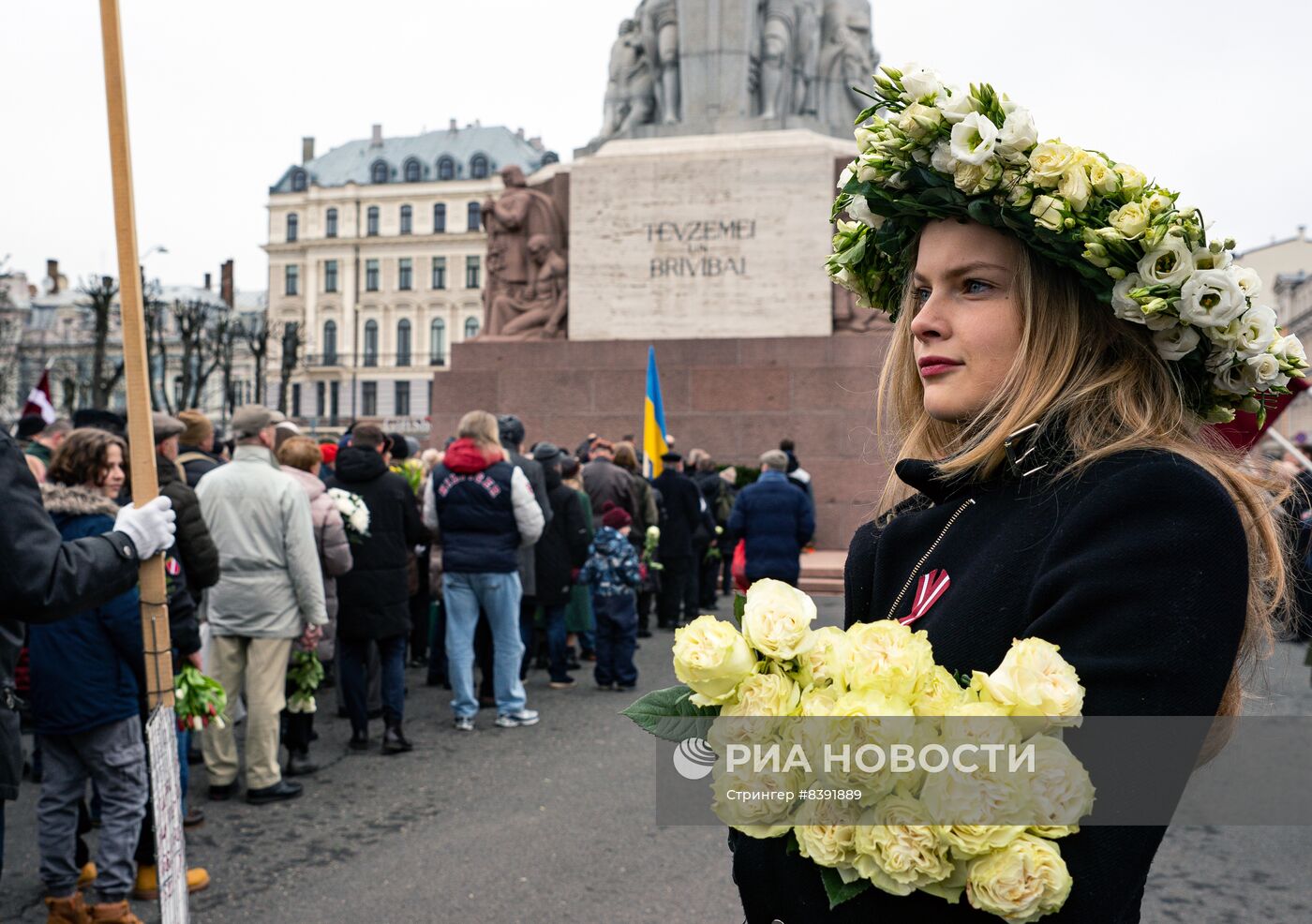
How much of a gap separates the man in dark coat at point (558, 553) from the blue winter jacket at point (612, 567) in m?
0.12

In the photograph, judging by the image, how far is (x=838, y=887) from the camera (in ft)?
4.78

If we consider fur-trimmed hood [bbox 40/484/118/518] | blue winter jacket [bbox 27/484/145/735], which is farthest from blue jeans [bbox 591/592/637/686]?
fur-trimmed hood [bbox 40/484/118/518]

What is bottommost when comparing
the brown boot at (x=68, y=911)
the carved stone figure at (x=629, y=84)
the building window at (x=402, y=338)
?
the brown boot at (x=68, y=911)

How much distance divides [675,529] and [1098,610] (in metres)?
10.5

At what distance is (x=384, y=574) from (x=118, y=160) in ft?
13.3

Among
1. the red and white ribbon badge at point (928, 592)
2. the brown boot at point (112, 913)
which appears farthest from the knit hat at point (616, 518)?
the red and white ribbon badge at point (928, 592)

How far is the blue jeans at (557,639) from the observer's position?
9336 millimetres

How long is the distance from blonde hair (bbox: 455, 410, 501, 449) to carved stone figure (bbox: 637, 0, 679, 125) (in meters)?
11.5

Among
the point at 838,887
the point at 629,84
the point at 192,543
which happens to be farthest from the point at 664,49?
the point at 838,887

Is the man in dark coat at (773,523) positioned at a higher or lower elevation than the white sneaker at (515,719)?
higher

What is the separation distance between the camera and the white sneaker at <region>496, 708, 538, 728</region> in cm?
792

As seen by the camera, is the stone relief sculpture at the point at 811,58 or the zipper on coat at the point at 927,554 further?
the stone relief sculpture at the point at 811,58

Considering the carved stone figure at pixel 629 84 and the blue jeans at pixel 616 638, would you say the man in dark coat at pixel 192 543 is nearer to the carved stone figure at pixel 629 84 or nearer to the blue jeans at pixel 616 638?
the blue jeans at pixel 616 638

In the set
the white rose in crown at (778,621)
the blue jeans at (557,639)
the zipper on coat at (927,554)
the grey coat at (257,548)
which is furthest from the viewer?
the blue jeans at (557,639)
